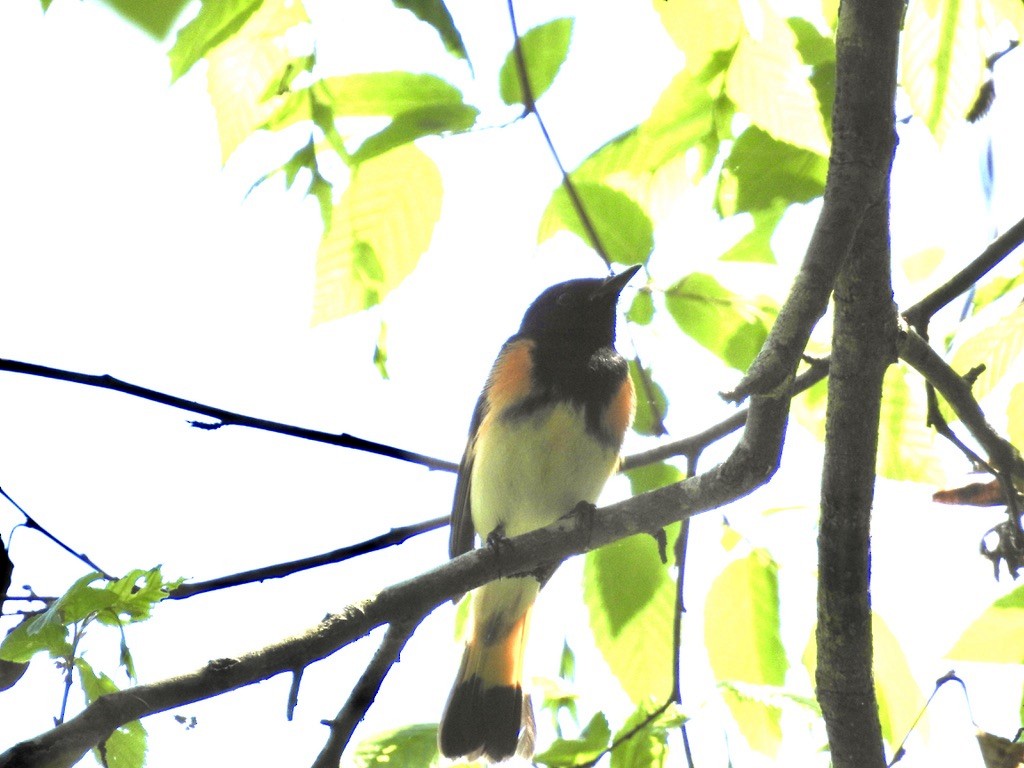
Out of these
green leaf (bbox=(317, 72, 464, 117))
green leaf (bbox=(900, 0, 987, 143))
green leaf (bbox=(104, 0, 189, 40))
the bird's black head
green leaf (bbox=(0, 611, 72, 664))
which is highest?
the bird's black head

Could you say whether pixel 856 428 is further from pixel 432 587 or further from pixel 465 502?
pixel 465 502

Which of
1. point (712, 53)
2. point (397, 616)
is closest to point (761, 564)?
point (397, 616)

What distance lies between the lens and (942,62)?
7.68 feet

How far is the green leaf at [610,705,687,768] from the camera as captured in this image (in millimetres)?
2350

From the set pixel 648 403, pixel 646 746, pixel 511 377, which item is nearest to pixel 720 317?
pixel 648 403

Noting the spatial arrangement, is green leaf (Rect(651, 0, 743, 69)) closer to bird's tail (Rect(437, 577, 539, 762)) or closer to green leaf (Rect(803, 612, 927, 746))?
green leaf (Rect(803, 612, 927, 746))

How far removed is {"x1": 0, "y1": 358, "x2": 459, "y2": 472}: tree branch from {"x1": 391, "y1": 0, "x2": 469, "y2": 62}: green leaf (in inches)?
31.1

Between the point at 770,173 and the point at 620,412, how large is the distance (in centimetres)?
173

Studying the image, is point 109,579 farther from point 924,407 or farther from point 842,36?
point 924,407

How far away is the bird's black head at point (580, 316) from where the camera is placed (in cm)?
466

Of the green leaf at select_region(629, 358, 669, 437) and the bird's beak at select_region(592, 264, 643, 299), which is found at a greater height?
the bird's beak at select_region(592, 264, 643, 299)

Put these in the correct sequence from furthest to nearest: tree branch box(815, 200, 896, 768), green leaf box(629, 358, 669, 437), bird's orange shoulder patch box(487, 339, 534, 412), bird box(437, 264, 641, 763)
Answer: bird's orange shoulder patch box(487, 339, 534, 412) → bird box(437, 264, 641, 763) → green leaf box(629, 358, 669, 437) → tree branch box(815, 200, 896, 768)

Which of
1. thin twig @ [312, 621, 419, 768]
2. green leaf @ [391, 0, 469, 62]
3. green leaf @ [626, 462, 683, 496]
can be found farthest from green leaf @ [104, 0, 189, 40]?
green leaf @ [626, 462, 683, 496]

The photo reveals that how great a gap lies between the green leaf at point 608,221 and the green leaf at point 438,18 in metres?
1.22
